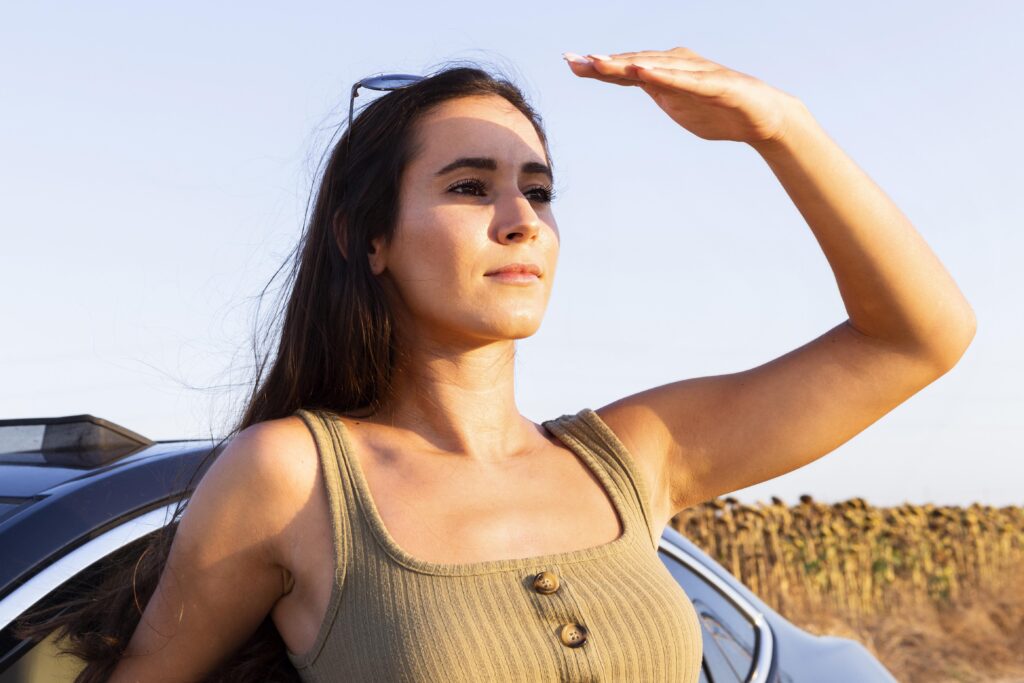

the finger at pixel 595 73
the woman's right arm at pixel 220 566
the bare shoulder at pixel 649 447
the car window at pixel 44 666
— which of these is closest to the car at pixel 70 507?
the car window at pixel 44 666

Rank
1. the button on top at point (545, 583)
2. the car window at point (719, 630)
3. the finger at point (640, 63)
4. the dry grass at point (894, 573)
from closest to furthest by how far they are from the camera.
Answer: the finger at point (640, 63), the button on top at point (545, 583), the car window at point (719, 630), the dry grass at point (894, 573)

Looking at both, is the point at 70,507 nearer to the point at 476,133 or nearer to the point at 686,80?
the point at 476,133

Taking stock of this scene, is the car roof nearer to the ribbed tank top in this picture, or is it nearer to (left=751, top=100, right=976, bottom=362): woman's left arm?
the ribbed tank top

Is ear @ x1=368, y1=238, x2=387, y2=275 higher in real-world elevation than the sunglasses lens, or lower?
lower

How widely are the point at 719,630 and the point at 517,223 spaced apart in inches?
58.1

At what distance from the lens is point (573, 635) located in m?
2.09

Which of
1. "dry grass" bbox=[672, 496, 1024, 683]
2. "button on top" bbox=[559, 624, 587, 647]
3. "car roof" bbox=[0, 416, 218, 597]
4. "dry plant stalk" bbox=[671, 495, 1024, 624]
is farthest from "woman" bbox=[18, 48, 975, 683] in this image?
"dry plant stalk" bbox=[671, 495, 1024, 624]

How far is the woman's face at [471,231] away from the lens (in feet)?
7.47

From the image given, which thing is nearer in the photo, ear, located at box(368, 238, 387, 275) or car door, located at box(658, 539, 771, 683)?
ear, located at box(368, 238, 387, 275)

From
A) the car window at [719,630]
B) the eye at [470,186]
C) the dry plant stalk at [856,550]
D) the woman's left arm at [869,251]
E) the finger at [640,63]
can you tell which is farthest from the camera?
the dry plant stalk at [856,550]

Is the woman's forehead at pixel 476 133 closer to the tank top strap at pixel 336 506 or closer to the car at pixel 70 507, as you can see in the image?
the tank top strap at pixel 336 506

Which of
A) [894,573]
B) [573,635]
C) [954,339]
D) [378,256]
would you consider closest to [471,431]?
[378,256]

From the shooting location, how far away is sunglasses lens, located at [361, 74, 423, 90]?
2590 millimetres

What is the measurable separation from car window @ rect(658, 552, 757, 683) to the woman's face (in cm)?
121
